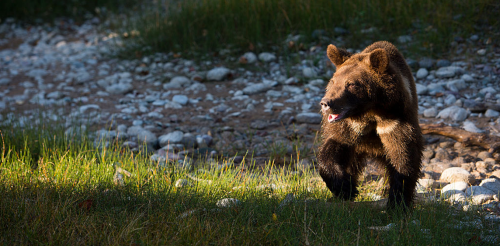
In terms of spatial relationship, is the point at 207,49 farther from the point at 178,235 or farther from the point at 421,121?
the point at 178,235

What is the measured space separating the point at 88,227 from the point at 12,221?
521mm

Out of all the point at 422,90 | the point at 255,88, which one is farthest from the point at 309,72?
the point at 422,90

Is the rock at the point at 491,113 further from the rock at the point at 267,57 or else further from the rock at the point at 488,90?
the rock at the point at 267,57

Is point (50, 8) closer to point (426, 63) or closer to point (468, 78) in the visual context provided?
point (426, 63)

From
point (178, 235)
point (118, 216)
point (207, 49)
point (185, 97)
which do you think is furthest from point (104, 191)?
point (207, 49)

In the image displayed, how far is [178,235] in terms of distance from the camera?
8.38 feet

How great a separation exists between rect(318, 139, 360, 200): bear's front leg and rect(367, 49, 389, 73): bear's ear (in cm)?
63

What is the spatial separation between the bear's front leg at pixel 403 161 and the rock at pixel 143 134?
2.80 meters

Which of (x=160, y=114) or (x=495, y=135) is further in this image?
(x=160, y=114)

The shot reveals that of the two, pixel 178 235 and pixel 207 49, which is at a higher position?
pixel 207 49

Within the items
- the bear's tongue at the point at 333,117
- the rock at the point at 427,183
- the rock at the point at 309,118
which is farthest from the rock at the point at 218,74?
the bear's tongue at the point at 333,117

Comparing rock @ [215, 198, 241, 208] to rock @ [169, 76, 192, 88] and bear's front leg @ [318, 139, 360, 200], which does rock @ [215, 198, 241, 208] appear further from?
rock @ [169, 76, 192, 88]

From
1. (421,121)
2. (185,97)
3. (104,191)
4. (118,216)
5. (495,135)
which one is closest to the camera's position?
(118,216)

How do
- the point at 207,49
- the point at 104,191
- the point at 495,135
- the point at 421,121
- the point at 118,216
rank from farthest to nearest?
the point at 207,49 → the point at 421,121 → the point at 495,135 → the point at 104,191 → the point at 118,216
